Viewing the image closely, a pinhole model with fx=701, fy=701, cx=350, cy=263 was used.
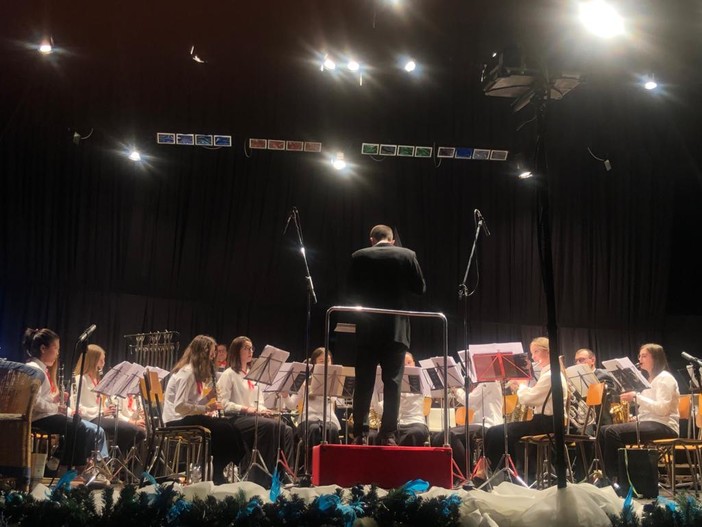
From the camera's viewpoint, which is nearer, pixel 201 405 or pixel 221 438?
pixel 221 438

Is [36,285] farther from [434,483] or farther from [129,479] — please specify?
[434,483]

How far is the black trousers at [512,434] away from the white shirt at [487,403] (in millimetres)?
603

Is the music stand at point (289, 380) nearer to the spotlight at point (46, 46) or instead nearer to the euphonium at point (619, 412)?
the euphonium at point (619, 412)

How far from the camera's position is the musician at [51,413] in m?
6.04

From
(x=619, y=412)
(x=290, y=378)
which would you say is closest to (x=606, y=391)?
(x=619, y=412)

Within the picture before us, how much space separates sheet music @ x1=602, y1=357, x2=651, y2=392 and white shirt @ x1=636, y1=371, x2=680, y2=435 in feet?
1.52

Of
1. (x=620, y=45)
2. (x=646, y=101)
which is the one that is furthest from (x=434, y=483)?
(x=646, y=101)

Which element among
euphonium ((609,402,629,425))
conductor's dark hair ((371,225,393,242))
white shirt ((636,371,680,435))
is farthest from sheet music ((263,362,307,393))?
euphonium ((609,402,629,425))

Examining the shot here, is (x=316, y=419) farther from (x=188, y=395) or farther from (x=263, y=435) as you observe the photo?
(x=188, y=395)

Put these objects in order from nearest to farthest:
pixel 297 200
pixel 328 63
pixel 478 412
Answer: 1. pixel 478 412
2. pixel 328 63
3. pixel 297 200

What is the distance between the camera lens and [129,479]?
720 cm

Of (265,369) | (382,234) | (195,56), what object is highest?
(195,56)

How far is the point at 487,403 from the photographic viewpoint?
8141 mm

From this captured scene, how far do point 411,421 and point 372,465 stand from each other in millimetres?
3855
